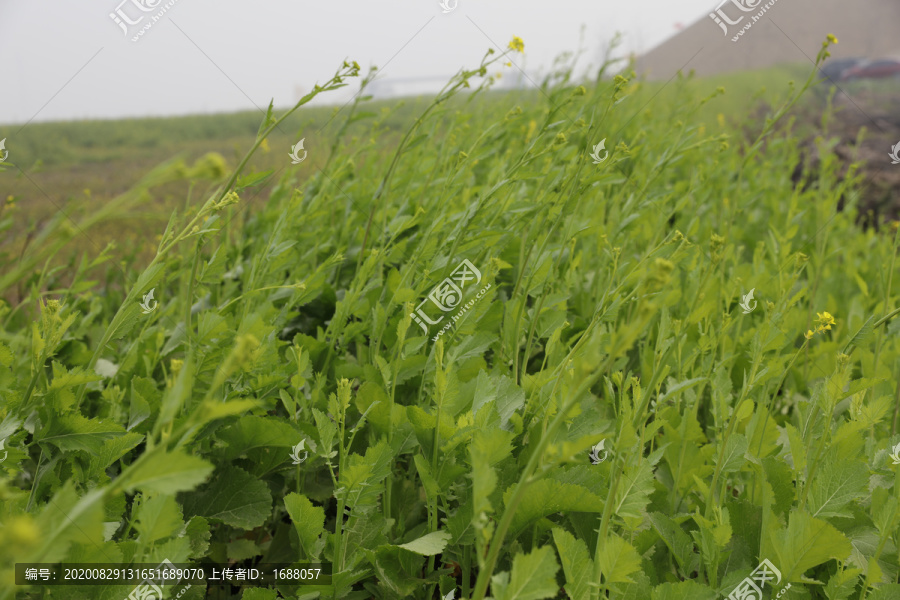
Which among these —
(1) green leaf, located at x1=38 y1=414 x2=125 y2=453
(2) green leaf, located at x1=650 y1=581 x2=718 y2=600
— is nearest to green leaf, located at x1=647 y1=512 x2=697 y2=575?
(2) green leaf, located at x1=650 y1=581 x2=718 y2=600

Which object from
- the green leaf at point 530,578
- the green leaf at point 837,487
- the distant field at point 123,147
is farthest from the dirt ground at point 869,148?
the green leaf at point 530,578

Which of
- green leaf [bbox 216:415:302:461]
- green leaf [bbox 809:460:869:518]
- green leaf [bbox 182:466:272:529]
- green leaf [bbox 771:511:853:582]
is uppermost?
green leaf [bbox 216:415:302:461]

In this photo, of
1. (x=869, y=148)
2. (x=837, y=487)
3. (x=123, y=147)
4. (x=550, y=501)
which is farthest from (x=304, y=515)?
(x=123, y=147)

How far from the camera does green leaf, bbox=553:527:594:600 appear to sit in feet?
2.46

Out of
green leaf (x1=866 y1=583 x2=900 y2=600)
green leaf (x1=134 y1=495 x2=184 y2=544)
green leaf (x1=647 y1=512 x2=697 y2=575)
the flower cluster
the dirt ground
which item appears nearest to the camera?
green leaf (x1=134 y1=495 x2=184 y2=544)

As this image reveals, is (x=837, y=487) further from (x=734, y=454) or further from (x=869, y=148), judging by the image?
(x=869, y=148)

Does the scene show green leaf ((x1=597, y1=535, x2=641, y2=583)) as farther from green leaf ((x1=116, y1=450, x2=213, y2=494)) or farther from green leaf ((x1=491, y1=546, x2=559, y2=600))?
green leaf ((x1=116, y1=450, x2=213, y2=494))

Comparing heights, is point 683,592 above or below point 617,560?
below

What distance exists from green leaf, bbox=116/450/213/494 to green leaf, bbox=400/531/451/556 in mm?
450

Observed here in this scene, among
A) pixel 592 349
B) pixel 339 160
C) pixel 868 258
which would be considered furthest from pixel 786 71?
pixel 592 349

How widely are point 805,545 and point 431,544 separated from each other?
1.67 ft

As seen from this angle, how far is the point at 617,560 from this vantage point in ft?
2.33

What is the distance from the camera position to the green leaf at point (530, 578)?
1.95 ft

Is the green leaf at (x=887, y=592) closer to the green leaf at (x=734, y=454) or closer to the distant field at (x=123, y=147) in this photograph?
the green leaf at (x=734, y=454)
